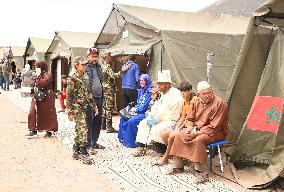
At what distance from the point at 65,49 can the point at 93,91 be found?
10.5m

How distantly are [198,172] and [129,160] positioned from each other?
1.32 meters

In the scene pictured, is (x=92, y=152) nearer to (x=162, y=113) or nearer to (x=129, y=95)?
(x=162, y=113)

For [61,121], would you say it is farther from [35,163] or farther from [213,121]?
[213,121]

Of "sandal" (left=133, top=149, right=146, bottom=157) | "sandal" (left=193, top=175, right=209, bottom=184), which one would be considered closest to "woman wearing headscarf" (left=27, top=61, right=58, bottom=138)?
"sandal" (left=133, top=149, right=146, bottom=157)

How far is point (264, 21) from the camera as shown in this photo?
18.4 ft

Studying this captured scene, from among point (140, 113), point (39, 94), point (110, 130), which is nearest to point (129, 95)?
point (110, 130)

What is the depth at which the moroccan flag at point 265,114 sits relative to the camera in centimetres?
514

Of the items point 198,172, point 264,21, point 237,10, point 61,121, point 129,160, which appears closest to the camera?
point 198,172

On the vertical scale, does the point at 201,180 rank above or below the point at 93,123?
below

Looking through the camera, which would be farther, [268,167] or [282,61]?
[282,61]

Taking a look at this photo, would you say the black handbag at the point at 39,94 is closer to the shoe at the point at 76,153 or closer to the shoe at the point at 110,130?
the shoe at the point at 110,130

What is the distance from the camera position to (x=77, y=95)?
601 centimetres

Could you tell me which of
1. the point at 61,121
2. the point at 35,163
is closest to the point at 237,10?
the point at 61,121

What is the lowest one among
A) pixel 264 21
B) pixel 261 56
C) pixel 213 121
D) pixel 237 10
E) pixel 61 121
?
pixel 61 121
